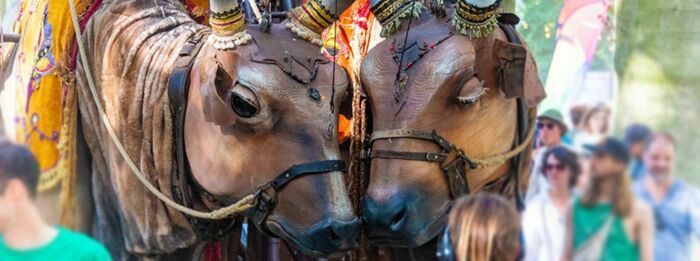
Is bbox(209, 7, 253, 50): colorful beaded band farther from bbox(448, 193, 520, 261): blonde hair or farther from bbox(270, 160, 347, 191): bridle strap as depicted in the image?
bbox(448, 193, 520, 261): blonde hair

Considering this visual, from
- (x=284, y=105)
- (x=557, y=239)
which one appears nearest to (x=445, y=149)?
(x=284, y=105)

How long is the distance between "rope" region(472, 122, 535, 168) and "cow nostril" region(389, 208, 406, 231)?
42cm

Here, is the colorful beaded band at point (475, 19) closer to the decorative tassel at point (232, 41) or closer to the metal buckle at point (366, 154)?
the metal buckle at point (366, 154)

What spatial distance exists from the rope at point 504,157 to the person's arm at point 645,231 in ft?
4.18

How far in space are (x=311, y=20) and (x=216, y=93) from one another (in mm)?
608

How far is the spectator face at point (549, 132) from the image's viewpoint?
4.18 metres

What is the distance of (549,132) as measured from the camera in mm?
4418

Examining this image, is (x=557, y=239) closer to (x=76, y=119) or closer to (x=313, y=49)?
(x=313, y=49)

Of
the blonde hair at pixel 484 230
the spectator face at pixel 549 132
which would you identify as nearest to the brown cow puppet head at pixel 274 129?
the spectator face at pixel 549 132

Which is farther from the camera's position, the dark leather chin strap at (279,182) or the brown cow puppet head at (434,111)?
the brown cow puppet head at (434,111)

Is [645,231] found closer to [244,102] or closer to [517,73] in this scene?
[517,73]

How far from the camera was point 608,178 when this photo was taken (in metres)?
3.01

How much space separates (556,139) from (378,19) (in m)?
0.97

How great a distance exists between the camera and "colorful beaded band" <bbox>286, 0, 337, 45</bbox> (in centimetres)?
433
